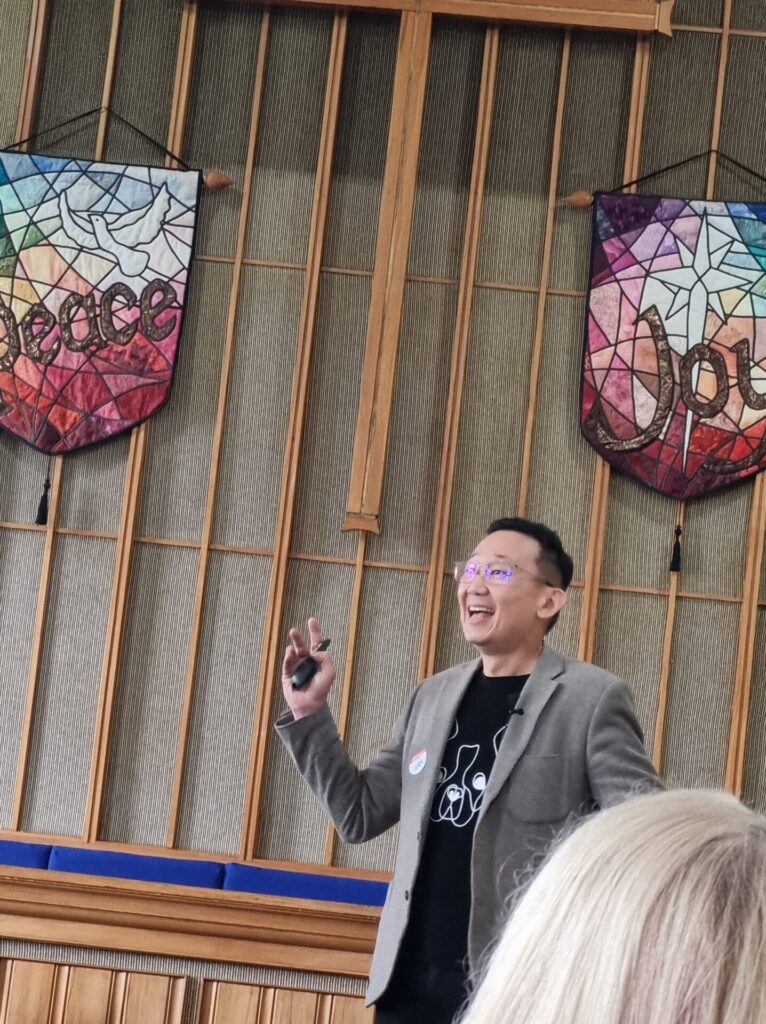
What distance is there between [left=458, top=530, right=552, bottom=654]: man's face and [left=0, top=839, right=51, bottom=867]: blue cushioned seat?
6.57ft

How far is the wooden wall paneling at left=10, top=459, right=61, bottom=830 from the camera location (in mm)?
4336

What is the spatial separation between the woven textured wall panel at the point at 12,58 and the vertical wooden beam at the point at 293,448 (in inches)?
42.7

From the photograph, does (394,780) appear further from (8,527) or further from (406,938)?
(8,527)

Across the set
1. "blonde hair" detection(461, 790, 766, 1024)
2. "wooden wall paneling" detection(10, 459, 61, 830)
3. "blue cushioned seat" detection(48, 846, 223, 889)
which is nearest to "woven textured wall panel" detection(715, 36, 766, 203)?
"wooden wall paneling" detection(10, 459, 61, 830)

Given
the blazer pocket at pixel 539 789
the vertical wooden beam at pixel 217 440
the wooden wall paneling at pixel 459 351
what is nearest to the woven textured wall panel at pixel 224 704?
the vertical wooden beam at pixel 217 440

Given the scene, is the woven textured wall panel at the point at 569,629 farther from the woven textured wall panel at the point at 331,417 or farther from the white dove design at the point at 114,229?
the white dove design at the point at 114,229

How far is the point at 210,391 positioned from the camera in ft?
14.8

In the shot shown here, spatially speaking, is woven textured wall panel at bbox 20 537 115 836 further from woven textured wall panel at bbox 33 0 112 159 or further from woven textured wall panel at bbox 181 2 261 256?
woven textured wall panel at bbox 33 0 112 159

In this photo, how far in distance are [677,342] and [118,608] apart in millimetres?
2056

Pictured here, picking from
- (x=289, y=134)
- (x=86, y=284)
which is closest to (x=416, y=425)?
(x=289, y=134)

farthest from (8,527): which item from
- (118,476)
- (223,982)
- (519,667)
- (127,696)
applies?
(519,667)

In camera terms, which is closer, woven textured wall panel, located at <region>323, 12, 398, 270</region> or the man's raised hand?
the man's raised hand

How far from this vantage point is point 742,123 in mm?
4516

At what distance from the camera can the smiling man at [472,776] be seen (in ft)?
8.39
